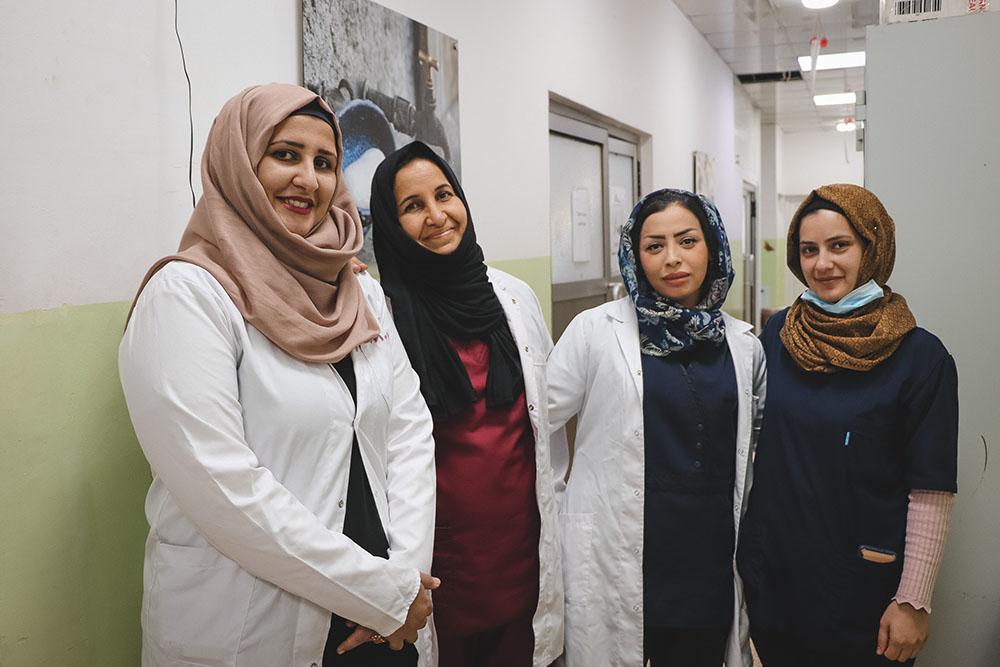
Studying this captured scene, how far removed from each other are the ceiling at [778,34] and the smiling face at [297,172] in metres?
4.20

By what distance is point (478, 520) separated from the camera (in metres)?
1.67

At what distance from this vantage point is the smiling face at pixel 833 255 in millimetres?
1713

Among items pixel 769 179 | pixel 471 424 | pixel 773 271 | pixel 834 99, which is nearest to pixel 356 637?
pixel 471 424

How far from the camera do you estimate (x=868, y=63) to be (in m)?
2.19

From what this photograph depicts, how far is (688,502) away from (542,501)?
311 mm

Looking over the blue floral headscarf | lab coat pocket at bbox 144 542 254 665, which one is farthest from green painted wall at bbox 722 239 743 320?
lab coat pocket at bbox 144 542 254 665

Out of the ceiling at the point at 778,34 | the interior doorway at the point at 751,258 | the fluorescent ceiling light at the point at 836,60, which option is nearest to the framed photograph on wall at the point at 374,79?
the ceiling at the point at 778,34

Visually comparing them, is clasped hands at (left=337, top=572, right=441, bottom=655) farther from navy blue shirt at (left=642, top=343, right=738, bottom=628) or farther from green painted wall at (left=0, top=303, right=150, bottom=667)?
navy blue shirt at (left=642, top=343, right=738, bottom=628)

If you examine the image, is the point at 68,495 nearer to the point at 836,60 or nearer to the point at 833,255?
the point at 833,255

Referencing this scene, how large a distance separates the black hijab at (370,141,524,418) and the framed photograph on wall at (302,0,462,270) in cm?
40

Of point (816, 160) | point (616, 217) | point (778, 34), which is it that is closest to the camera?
point (616, 217)

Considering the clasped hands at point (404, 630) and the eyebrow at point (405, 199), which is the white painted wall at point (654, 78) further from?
the clasped hands at point (404, 630)

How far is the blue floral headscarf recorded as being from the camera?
178 cm

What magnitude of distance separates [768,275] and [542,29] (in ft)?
27.7
